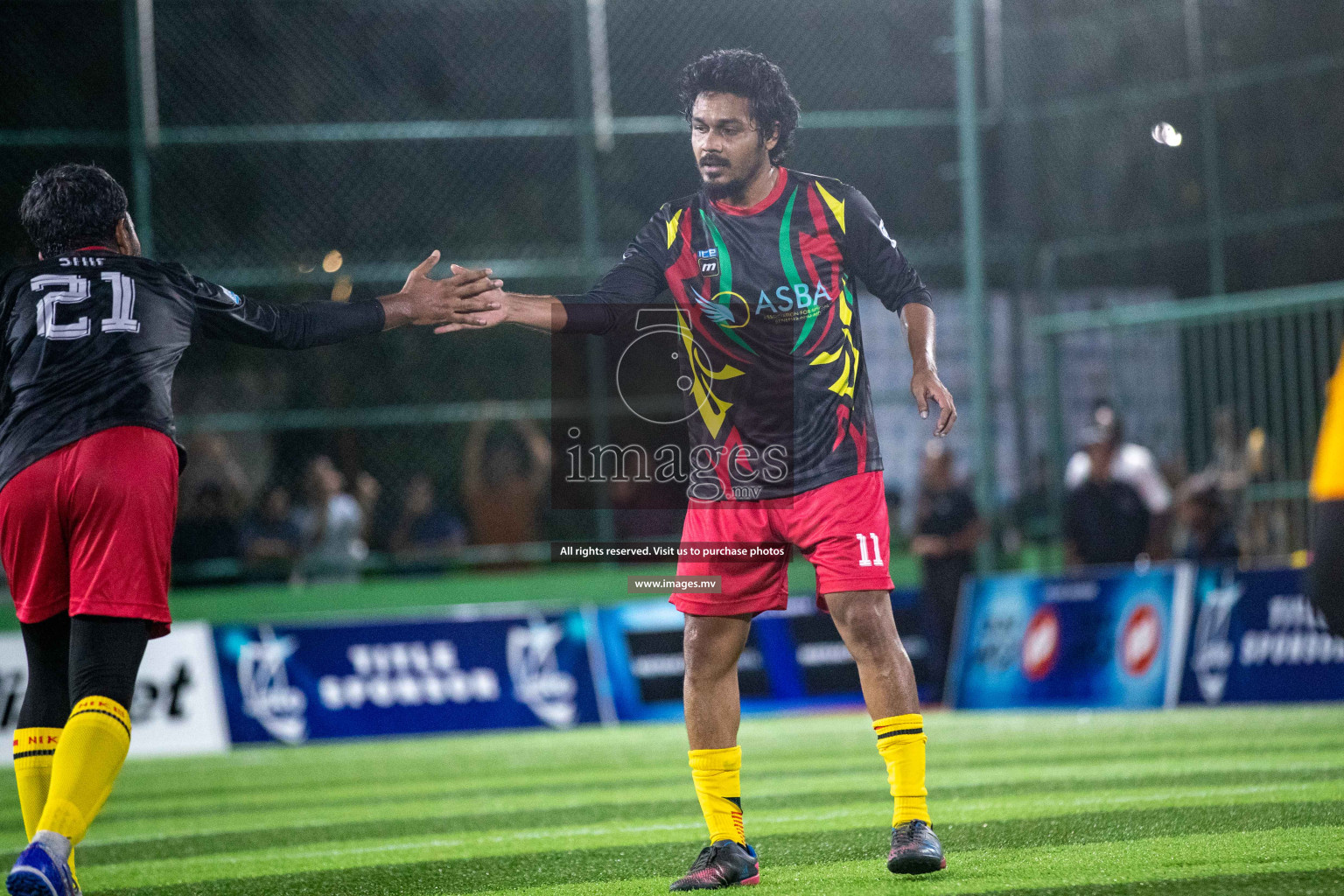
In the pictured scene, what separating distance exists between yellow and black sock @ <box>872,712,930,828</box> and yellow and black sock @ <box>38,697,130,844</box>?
211 centimetres

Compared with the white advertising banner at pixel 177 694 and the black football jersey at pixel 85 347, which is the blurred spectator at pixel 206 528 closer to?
the white advertising banner at pixel 177 694

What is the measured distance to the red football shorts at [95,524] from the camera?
4.74 metres

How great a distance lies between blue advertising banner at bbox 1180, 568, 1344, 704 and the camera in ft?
39.5

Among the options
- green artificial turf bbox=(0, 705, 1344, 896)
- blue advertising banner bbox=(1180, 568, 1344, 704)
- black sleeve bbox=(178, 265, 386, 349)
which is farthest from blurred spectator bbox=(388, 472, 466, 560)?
black sleeve bbox=(178, 265, 386, 349)

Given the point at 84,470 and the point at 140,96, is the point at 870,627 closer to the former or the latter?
the point at 84,470

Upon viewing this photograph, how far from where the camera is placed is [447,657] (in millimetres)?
13836

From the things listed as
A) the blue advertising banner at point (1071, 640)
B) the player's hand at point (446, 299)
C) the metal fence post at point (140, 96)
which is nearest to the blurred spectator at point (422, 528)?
the metal fence post at point (140, 96)

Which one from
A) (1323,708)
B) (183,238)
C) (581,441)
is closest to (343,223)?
(183,238)

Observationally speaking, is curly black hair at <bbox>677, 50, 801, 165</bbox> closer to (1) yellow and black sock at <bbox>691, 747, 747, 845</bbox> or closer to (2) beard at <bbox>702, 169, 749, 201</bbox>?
(2) beard at <bbox>702, 169, 749, 201</bbox>

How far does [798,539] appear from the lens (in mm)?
5215

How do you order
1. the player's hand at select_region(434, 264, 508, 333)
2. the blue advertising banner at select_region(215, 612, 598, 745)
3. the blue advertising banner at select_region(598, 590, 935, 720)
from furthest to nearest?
1. the blue advertising banner at select_region(598, 590, 935, 720)
2. the blue advertising banner at select_region(215, 612, 598, 745)
3. the player's hand at select_region(434, 264, 508, 333)

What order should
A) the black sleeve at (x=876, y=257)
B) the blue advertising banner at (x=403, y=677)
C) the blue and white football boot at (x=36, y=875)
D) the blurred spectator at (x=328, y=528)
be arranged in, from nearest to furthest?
the blue and white football boot at (x=36, y=875)
the black sleeve at (x=876, y=257)
the blue advertising banner at (x=403, y=677)
the blurred spectator at (x=328, y=528)

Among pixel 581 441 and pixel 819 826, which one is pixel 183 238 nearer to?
pixel 581 441

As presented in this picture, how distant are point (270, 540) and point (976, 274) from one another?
6719 mm
